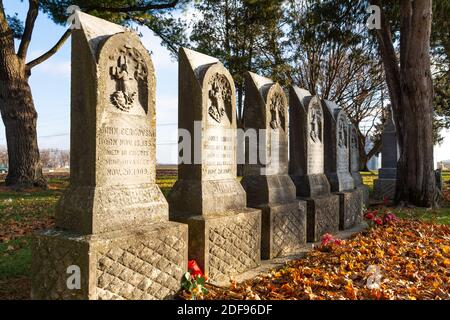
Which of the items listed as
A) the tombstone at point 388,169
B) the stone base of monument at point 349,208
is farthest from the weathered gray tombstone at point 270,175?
the tombstone at point 388,169

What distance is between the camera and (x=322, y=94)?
23.8 metres

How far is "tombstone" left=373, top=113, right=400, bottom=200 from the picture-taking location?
45.2 ft

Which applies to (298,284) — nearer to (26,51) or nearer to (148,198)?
(148,198)

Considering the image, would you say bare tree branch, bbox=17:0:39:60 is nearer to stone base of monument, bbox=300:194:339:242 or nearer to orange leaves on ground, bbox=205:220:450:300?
stone base of monument, bbox=300:194:339:242

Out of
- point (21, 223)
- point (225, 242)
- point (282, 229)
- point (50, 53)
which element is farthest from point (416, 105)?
point (50, 53)

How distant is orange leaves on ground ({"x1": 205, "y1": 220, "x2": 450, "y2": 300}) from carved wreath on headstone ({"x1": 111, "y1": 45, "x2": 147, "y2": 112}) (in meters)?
2.04

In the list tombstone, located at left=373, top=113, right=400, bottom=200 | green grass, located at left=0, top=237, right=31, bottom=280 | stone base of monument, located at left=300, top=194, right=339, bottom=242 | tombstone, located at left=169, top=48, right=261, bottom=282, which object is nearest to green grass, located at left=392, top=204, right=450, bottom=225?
stone base of monument, located at left=300, top=194, right=339, bottom=242

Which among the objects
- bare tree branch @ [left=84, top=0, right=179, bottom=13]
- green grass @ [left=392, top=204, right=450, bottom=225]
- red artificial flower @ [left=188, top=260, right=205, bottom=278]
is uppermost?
bare tree branch @ [left=84, top=0, right=179, bottom=13]

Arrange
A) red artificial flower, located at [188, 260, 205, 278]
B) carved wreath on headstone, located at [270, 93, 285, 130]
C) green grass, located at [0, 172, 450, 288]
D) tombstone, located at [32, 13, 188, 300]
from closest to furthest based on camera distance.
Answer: tombstone, located at [32, 13, 188, 300]
red artificial flower, located at [188, 260, 205, 278]
green grass, located at [0, 172, 450, 288]
carved wreath on headstone, located at [270, 93, 285, 130]

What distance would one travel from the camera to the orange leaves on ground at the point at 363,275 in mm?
3480

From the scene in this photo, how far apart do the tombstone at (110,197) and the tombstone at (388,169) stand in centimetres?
1128

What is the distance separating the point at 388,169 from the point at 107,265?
13.6 m

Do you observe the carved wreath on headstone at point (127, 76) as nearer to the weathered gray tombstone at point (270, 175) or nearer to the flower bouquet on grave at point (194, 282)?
the flower bouquet on grave at point (194, 282)

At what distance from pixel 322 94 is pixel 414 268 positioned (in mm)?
20632
